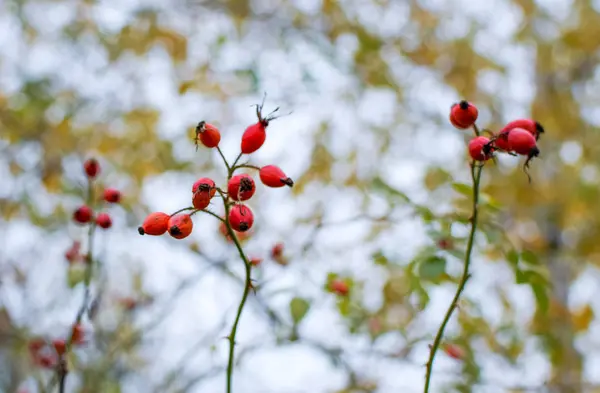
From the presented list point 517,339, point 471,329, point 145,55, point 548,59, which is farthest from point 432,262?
point 548,59

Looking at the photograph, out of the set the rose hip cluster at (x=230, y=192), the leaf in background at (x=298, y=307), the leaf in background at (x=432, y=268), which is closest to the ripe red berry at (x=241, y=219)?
the rose hip cluster at (x=230, y=192)

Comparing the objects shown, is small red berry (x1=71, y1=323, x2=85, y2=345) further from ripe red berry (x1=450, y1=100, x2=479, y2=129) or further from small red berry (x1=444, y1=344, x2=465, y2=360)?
small red berry (x1=444, y1=344, x2=465, y2=360)

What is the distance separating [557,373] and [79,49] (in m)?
4.16

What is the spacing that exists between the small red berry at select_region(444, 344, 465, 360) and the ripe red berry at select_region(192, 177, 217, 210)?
1.19 m

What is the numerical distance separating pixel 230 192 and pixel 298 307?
976 mm

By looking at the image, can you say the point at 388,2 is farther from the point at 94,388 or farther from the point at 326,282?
the point at 94,388

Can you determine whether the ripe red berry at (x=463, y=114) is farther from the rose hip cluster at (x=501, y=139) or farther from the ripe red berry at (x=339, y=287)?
the ripe red berry at (x=339, y=287)

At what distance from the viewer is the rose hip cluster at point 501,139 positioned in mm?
1244

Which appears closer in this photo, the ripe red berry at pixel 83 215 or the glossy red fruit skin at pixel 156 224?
the glossy red fruit skin at pixel 156 224

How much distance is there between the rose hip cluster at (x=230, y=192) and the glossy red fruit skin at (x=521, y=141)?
464 millimetres

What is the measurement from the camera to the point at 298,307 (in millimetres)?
2139

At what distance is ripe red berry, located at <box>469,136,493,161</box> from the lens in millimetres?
1283

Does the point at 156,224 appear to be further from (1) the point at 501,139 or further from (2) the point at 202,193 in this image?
(1) the point at 501,139

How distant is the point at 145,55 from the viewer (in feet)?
15.0
